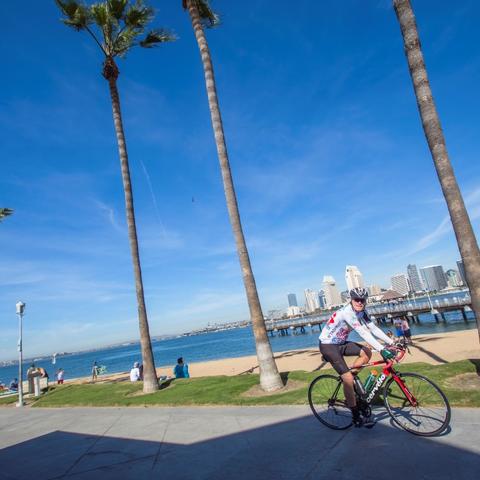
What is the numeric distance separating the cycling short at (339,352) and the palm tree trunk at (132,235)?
978 centimetres

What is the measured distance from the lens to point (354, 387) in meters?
5.40

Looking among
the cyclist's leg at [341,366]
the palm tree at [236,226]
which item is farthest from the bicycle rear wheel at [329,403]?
the palm tree at [236,226]

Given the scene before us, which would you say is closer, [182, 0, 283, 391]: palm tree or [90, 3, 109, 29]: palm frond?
[182, 0, 283, 391]: palm tree

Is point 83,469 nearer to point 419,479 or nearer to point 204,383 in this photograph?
point 419,479

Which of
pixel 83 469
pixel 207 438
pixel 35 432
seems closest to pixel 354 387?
pixel 207 438

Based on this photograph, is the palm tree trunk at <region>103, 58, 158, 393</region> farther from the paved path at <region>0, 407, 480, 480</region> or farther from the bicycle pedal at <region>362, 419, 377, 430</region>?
the bicycle pedal at <region>362, 419, 377, 430</region>

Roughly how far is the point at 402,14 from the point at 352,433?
28.7 ft

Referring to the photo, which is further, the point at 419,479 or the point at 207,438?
the point at 207,438

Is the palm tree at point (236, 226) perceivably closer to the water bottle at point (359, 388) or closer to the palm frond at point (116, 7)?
the palm frond at point (116, 7)

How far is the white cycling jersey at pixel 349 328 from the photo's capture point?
205 inches

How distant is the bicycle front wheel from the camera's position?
15.3 feet

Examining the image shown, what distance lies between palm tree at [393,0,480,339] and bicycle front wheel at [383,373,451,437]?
2952mm

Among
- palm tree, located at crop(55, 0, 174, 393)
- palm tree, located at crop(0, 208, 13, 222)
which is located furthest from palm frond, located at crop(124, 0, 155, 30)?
palm tree, located at crop(0, 208, 13, 222)

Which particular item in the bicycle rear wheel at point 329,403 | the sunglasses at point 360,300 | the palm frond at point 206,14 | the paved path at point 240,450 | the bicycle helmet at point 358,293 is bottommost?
the paved path at point 240,450
